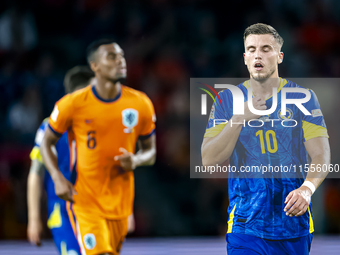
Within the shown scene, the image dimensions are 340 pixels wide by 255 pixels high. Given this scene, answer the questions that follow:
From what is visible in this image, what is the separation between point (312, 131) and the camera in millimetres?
3080

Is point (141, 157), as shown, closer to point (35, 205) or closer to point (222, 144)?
point (35, 205)

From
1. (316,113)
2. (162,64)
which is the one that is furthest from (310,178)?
(162,64)

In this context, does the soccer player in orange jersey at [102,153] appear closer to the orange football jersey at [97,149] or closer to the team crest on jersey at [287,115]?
the orange football jersey at [97,149]

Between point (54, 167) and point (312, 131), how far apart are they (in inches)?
85.0

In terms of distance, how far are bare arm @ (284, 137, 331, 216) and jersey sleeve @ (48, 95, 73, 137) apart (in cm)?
218

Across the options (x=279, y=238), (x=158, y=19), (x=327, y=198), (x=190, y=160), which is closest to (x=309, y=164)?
(x=279, y=238)

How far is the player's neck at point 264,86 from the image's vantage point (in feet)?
10.5

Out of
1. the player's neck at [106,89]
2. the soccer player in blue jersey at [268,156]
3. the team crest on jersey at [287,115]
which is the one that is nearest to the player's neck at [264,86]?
the soccer player in blue jersey at [268,156]

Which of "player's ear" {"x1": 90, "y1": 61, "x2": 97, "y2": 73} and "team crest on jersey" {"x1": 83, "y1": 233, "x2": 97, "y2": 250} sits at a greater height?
"player's ear" {"x1": 90, "y1": 61, "x2": 97, "y2": 73}

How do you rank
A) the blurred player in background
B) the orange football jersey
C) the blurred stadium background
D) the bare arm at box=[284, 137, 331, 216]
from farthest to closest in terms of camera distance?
the blurred stadium background < the blurred player in background < the orange football jersey < the bare arm at box=[284, 137, 331, 216]

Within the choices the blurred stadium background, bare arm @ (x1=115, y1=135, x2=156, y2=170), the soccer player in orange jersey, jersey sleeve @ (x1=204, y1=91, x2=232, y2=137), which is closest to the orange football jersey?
the soccer player in orange jersey

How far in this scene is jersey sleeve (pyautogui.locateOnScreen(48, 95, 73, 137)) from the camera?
14.9 feet

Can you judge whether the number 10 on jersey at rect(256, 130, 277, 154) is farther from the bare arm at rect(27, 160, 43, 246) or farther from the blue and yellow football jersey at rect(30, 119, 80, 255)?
the bare arm at rect(27, 160, 43, 246)

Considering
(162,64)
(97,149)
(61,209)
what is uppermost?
(162,64)
